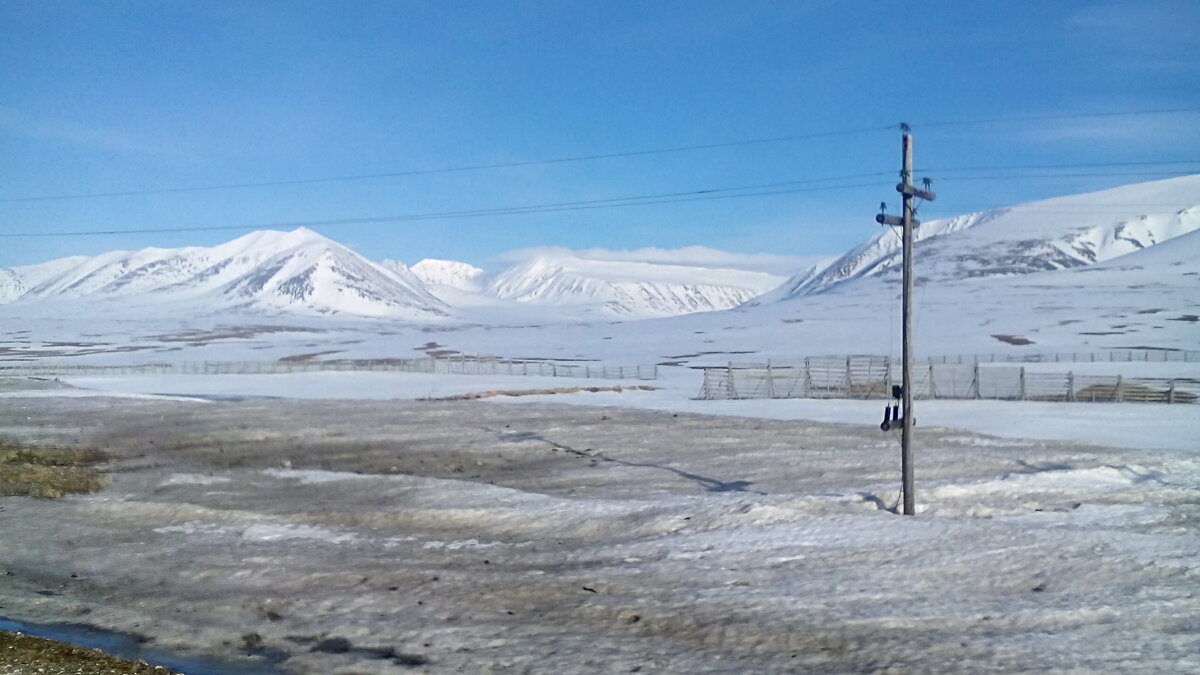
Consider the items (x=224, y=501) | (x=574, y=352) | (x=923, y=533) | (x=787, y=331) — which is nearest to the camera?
(x=923, y=533)

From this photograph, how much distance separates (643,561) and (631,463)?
1024 cm

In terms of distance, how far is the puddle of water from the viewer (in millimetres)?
9742

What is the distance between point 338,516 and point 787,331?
13213 cm

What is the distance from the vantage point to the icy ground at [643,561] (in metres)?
10.0

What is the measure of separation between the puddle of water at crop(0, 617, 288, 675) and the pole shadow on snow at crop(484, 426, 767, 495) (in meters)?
10.5

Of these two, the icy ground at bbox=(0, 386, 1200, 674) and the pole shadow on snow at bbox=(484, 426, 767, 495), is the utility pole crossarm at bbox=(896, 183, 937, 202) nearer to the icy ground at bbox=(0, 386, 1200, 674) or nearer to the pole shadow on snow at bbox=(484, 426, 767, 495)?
the icy ground at bbox=(0, 386, 1200, 674)

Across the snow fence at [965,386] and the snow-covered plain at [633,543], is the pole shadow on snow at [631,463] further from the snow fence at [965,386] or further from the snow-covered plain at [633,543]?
the snow fence at [965,386]

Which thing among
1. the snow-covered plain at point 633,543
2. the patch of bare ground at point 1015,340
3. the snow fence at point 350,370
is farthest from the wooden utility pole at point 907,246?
the patch of bare ground at point 1015,340

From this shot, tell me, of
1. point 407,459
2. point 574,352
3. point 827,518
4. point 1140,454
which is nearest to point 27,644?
point 827,518

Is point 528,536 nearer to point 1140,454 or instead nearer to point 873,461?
point 873,461

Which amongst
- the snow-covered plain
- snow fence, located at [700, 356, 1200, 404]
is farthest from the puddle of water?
snow fence, located at [700, 356, 1200, 404]

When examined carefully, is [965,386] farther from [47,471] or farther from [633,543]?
[47,471]

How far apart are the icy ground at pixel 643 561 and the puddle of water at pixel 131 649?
198 mm

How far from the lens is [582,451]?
26500 mm
